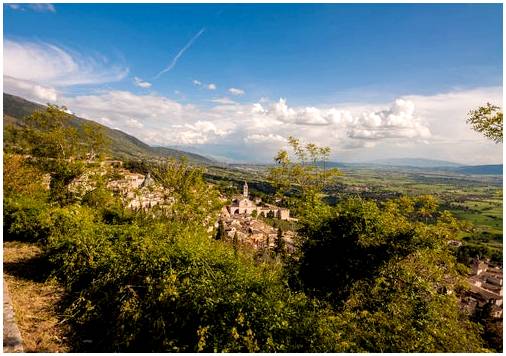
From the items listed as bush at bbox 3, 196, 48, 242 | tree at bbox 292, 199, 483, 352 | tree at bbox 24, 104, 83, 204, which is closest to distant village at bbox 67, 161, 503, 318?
tree at bbox 24, 104, 83, 204

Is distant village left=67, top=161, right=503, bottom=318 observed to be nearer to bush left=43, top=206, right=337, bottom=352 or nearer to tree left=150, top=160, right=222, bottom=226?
tree left=150, top=160, right=222, bottom=226

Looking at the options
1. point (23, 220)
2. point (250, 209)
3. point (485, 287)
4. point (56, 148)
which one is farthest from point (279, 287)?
point (250, 209)

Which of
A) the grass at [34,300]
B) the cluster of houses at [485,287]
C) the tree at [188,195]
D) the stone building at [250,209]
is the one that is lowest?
the cluster of houses at [485,287]

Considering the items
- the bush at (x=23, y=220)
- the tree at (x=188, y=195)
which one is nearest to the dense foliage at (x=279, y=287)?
the bush at (x=23, y=220)

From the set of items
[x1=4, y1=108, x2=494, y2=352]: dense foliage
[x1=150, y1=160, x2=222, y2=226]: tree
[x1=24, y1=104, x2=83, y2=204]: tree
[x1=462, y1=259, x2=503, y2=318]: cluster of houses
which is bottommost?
[x1=462, y1=259, x2=503, y2=318]: cluster of houses

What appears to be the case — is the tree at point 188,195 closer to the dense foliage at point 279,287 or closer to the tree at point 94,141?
the dense foliage at point 279,287

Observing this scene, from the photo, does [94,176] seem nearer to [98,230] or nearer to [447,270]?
[98,230]

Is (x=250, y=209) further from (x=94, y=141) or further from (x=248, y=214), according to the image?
(x=94, y=141)
